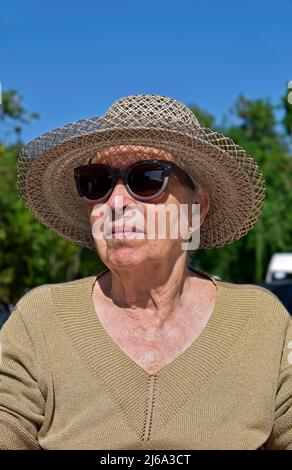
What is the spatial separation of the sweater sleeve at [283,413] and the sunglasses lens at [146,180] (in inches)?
25.2

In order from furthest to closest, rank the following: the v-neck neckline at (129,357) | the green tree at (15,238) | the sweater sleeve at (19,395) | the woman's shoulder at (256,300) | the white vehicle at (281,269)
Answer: the white vehicle at (281,269), the green tree at (15,238), the woman's shoulder at (256,300), the v-neck neckline at (129,357), the sweater sleeve at (19,395)

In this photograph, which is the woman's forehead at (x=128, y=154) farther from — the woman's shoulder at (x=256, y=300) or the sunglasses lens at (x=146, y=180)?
the woman's shoulder at (x=256, y=300)

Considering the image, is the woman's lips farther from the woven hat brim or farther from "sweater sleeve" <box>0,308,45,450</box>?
"sweater sleeve" <box>0,308,45,450</box>

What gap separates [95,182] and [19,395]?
66 centimetres

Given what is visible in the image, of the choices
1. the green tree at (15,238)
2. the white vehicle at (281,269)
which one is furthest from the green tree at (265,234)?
the green tree at (15,238)

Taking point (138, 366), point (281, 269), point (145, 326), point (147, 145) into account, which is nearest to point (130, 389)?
point (138, 366)

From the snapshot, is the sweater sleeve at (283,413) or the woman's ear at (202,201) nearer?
the sweater sleeve at (283,413)

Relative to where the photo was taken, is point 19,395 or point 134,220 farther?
point 134,220

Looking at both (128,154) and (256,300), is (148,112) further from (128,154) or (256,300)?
(256,300)

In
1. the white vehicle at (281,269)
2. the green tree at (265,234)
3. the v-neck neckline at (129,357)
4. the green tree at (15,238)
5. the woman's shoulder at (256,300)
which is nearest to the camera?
the v-neck neckline at (129,357)

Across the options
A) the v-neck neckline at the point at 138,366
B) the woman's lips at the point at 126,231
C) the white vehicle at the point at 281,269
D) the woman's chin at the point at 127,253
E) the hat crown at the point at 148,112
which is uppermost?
the hat crown at the point at 148,112

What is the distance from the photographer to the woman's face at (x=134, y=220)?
2.14 meters

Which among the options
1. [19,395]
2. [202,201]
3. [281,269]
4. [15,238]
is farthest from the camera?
[281,269]

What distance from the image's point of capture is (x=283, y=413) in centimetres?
214
